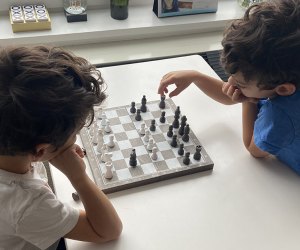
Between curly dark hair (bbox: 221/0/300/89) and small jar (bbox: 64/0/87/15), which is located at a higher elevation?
curly dark hair (bbox: 221/0/300/89)

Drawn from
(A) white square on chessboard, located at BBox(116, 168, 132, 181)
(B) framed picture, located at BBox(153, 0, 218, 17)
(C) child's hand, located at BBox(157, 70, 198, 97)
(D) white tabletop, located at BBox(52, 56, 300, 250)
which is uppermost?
(B) framed picture, located at BBox(153, 0, 218, 17)

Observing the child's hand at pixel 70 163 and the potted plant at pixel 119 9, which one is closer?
the child's hand at pixel 70 163

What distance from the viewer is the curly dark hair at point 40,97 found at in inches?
29.3

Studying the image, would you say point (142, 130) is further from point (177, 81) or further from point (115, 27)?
point (115, 27)

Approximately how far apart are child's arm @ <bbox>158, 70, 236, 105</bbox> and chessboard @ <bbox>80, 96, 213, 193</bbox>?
0.10 meters

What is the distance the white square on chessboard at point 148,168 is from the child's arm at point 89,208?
0.17 metres

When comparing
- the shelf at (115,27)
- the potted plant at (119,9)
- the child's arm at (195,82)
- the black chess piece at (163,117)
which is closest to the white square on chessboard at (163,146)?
the black chess piece at (163,117)

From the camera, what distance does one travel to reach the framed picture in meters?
1.86

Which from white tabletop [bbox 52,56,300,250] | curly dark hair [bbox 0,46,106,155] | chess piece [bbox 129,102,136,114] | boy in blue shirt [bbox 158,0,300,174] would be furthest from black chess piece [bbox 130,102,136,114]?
curly dark hair [bbox 0,46,106,155]

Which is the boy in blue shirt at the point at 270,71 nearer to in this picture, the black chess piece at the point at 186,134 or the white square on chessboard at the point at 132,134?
the black chess piece at the point at 186,134

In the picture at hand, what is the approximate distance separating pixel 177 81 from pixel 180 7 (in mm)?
674

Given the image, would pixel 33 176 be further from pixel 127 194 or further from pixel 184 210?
pixel 184 210

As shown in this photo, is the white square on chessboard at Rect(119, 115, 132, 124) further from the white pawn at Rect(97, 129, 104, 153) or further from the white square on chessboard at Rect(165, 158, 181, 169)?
the white square on chessboard at Rect(165, 158, 181, 169)

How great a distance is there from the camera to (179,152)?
116 centimetres
